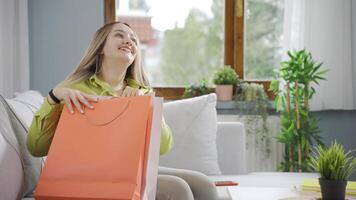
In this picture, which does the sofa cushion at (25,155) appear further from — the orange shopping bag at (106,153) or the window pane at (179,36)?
the window pane at (179,36)

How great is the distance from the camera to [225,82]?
3408mm

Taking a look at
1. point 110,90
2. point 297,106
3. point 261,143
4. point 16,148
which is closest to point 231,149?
point 297,106

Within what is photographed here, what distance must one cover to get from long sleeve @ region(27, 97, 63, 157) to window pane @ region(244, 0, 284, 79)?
2.33 metres

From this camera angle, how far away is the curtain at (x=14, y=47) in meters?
3.16

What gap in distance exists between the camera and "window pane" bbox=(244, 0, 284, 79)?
3.59 m

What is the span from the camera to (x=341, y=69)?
3.29m

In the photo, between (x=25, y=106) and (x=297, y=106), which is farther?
(x=297, y=106)

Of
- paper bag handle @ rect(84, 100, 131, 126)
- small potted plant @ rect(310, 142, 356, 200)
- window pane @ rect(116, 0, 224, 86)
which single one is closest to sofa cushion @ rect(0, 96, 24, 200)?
paper bag handle @ rect(84, 100, 131, 126)

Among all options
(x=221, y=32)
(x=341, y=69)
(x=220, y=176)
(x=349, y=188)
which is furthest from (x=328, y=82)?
(x=349, y=188)

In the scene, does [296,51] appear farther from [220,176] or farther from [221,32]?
[220,176]

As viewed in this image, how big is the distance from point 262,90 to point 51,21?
5.27 ft

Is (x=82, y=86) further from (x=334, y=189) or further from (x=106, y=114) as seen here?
(x=334, y=189)

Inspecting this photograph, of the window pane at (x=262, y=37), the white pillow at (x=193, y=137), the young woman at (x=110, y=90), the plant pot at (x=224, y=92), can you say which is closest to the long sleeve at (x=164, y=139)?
the young woman at (x=110, y=90)

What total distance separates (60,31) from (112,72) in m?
1.97
